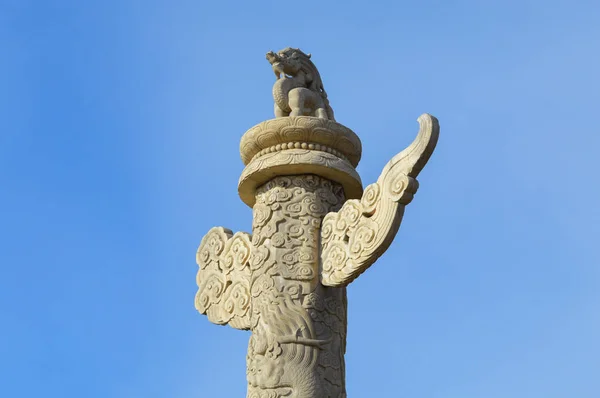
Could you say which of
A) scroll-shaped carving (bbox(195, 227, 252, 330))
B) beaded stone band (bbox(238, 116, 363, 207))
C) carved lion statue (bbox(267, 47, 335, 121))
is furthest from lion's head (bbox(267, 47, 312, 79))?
scroll-shaped carving (bbox(195, 227, 252, 330))

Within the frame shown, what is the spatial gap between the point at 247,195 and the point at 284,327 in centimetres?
131

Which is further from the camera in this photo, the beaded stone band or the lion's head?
the lion's head

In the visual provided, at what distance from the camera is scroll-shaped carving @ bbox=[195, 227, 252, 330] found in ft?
26.5

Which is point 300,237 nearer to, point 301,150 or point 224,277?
point 301,150

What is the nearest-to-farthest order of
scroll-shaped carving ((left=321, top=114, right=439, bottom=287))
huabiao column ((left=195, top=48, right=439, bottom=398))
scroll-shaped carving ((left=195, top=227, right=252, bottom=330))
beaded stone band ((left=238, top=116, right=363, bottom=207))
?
scroll-shaped carving ((left=321, top=114, right=439, bottom=287))
huabiao column ((left=195, top=48, right=439, bottom=398))
beaded stone band ((left=238, top=116, right=363, bottom=207))
scroll-shaped carving ((left=195, top=227, right=252, bottom=330))

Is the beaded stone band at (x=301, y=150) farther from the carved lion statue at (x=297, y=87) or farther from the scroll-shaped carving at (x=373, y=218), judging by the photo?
the scroll-shaped carving at (x=373, y=218)

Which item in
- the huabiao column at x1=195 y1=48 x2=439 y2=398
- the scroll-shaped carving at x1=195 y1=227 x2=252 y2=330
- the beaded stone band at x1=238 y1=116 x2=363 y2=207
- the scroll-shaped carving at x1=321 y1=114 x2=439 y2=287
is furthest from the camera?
the scroll-shaped carving at x1=195 y1=227 x2=252 y2=330

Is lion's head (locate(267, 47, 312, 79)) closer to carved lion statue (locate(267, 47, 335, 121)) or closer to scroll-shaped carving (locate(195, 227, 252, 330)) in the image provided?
carved lion statue (locate(267, 47, 335, 121))

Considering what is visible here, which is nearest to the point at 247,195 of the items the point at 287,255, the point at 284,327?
the point at 287,255

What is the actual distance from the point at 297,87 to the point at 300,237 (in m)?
1.30

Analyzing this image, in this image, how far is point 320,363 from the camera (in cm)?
732

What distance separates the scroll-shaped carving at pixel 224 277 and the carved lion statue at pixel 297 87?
105 centimetres

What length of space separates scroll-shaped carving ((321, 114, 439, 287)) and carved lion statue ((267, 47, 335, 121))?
1009 mm

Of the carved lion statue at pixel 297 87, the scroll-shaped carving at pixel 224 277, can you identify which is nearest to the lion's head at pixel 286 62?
the carved lion statue at pixel 297 87
